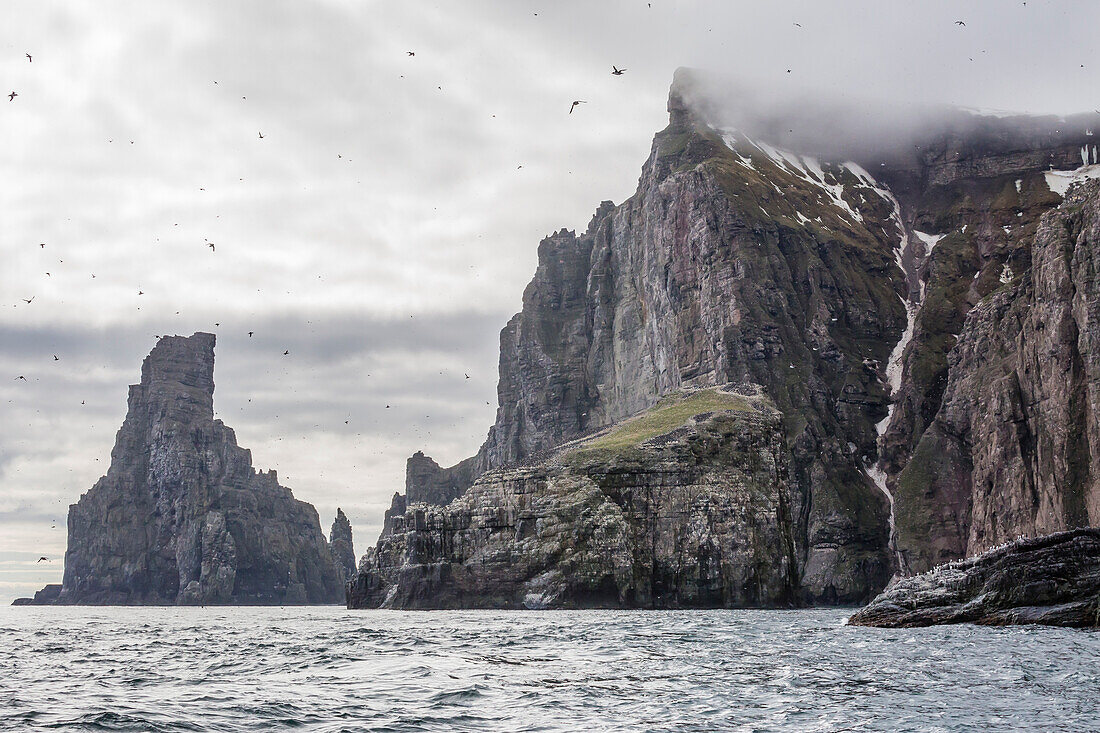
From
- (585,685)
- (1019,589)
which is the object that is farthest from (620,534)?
(585,685)

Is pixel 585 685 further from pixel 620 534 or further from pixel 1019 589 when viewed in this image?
pixel 620 534

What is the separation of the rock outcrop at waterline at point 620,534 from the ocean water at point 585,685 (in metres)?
93.9

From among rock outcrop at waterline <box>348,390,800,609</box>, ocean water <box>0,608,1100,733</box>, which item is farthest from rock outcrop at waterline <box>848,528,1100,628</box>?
rock outcrop at waterline <box>348,390,800,609</box>

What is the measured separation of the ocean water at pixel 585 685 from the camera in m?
33.4

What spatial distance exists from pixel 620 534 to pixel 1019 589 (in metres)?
97.2

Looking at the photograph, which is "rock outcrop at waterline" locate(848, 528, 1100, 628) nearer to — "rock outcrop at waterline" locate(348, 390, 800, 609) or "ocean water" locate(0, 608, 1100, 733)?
"ocean water" locate(0, 608, 1100, 733)

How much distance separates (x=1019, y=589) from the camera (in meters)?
73.6

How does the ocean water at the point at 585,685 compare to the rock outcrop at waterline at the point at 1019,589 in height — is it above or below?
below

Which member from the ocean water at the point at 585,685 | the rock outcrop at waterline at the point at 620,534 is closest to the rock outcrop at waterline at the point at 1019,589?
the ocean water at the point at 585,685

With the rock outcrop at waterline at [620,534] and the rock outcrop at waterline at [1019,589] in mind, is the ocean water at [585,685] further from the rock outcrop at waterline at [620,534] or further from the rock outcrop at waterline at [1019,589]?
the rock outcrop at waterline at [620,534]

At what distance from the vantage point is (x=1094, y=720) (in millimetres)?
31531

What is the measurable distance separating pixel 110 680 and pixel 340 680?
1095 centimetres

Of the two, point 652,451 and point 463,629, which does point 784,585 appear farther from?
point 463,629

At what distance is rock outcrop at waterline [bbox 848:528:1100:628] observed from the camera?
230 ft
